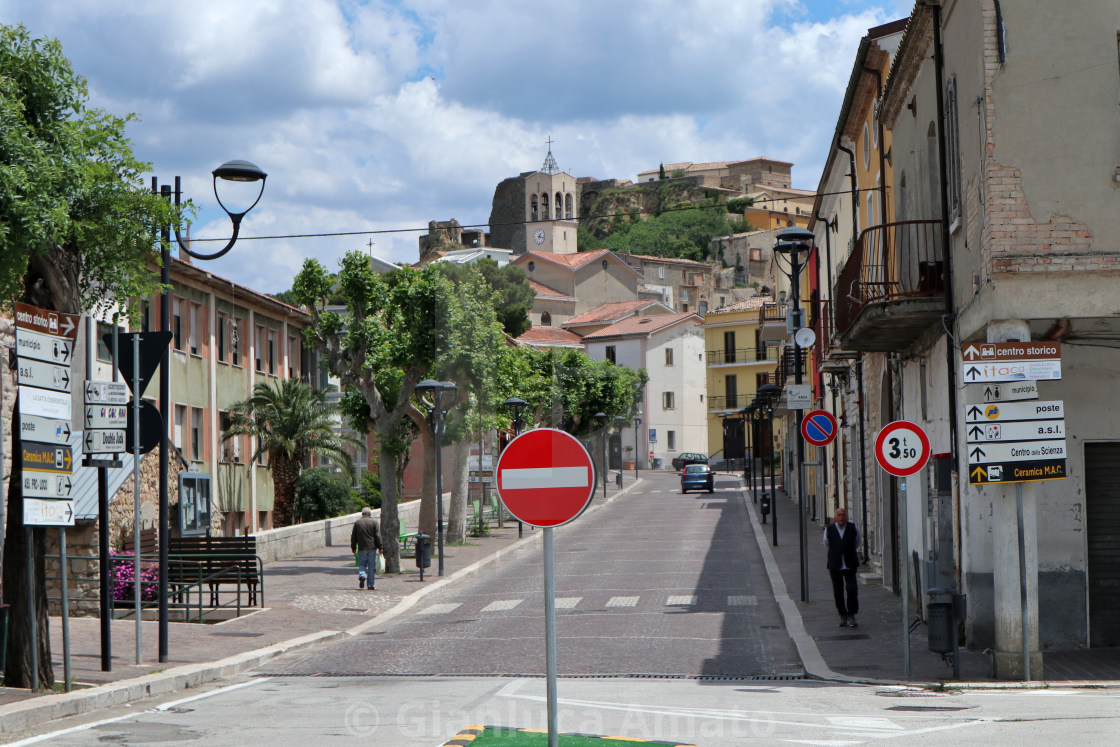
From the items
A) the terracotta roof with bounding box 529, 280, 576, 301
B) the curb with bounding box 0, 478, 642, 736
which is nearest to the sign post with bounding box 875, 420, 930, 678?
the curb with bounding box 0, 478, 642, 736

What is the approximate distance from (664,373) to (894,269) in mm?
78545

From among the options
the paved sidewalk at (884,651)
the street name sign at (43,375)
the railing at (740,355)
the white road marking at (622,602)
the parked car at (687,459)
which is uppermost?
the railing at (740,355)

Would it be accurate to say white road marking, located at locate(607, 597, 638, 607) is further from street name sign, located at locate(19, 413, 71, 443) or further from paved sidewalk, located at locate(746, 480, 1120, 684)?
street name sign, located at locate(19, 413, 71, 443)

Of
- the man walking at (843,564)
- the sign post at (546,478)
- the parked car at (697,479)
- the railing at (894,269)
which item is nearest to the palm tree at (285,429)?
the railing at (894,269)

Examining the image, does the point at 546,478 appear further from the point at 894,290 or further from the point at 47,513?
the point at 894,290

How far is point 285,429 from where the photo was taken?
40.5 m

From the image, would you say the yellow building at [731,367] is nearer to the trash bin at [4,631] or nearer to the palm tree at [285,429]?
the palm tree at [285,429]

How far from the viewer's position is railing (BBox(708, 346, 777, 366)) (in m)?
92.8

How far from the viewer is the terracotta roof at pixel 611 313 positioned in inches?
4067

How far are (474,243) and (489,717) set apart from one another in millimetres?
130954

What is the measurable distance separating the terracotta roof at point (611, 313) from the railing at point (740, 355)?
890cm

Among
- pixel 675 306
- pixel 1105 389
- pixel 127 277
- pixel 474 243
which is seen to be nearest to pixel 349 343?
pixel 127 277

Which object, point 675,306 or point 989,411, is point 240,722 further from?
point 675,306

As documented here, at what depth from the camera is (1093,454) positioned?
48.7ft
